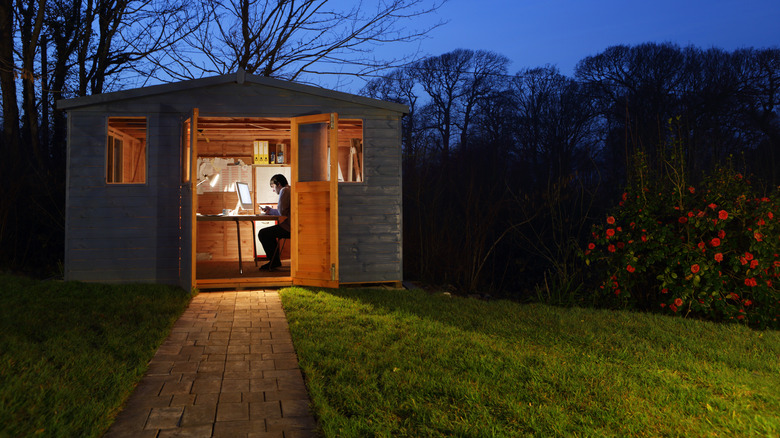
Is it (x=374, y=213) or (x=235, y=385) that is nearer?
(x=235, y=385)

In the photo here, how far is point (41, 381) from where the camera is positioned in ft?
11.4

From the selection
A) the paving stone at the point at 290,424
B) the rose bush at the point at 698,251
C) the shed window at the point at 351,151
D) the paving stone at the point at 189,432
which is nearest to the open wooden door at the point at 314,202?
the shed window at the point at 351,151

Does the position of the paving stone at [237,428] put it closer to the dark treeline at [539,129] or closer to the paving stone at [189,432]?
the paving stone at [189,432]

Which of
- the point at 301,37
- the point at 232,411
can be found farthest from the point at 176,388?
the point at 301,37

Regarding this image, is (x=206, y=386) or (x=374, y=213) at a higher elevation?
(x=374, y=213)

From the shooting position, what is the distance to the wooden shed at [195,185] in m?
7.43

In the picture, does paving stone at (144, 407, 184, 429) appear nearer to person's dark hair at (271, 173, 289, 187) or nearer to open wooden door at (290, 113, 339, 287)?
open wooden door at (290, 113, 339, 287)

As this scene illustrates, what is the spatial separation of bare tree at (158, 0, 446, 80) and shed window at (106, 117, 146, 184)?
6.40 metres

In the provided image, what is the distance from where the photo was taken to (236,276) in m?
8.46

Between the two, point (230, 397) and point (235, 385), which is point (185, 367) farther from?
point (230, 397)

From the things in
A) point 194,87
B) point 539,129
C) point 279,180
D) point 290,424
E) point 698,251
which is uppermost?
point 539,129

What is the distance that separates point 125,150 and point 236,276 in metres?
2.31

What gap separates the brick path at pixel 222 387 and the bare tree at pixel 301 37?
9860mm

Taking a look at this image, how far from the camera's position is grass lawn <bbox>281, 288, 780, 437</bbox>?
118 inches
